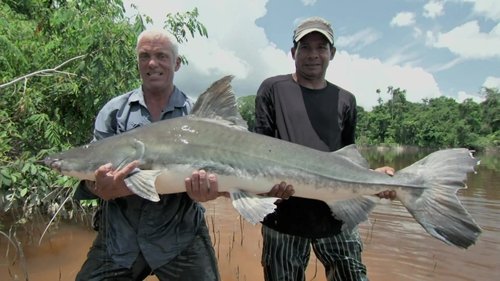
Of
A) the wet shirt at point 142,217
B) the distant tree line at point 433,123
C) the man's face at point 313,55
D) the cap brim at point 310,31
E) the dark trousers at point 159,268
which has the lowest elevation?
the dark trousers at point 159,268

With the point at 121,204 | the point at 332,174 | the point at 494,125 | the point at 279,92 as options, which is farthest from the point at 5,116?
the point at 494,125

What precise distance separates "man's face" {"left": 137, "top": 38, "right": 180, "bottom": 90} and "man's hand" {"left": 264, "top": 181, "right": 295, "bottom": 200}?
107 centimetres

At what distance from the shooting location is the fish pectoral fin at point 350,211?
10.7ft

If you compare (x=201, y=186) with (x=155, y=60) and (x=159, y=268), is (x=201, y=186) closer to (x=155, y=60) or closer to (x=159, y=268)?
(x=159, y=268)

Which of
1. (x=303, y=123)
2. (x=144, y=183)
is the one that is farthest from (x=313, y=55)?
(x=144, y=183)

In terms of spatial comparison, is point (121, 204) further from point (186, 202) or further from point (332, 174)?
point (332, 174)

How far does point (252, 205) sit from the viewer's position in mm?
2924

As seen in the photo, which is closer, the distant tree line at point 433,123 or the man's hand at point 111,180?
the man's hand at point 111,180

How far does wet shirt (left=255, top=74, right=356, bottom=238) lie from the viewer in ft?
11.1

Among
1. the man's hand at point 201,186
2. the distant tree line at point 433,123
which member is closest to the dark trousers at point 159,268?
the man's hand at point 201,186

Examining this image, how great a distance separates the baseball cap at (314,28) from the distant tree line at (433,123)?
65016mm

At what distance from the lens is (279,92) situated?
3.59 m

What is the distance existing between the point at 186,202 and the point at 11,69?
5.55 metres

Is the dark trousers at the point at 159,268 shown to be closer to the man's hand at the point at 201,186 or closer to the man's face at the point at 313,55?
the man's hand at the point at 201,186
